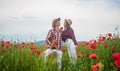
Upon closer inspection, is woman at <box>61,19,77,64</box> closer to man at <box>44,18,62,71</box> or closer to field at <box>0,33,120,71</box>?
field at <box>0,33,120,71</box>

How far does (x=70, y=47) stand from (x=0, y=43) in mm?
2388

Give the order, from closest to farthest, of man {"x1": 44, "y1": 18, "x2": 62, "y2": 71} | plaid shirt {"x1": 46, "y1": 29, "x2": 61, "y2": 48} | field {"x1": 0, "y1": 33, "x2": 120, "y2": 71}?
field {"x1": 0, "y1": 33, "x2": 120, "y2": 71} → man {"x1": 44, "y1": 18, "x2": 62, "y2": 71} → plaid shirt {"x1": 46, "y1": 29, "x2": 61, "y2": 48}

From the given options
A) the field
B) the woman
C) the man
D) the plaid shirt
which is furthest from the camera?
the woman

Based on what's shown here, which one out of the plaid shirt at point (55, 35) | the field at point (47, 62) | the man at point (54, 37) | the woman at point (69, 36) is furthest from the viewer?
the woman at point (69, 36)

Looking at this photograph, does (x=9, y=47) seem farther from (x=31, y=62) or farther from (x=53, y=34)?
(x=31, y=62)

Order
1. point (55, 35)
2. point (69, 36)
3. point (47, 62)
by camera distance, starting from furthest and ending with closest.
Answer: point (69, 36) < point (55, 35) < point (47, 62)

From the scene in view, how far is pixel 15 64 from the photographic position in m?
6.89

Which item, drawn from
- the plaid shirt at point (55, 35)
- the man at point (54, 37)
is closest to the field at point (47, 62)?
the man at point (54, 37)

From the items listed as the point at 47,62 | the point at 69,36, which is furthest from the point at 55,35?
the point at 47,62

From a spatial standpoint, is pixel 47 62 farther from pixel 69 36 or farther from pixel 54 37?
pixel 69 36

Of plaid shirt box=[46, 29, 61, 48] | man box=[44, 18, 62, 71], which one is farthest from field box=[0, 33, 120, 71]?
plaid shirt box=[46, 29, 61, 48]

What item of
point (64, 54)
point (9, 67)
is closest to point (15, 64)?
point (9, 67)

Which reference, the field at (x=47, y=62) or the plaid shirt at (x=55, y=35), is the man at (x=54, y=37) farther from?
the field at (x=47, y=62)

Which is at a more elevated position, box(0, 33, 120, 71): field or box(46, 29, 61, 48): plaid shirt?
box(46, 29, 61, 48): plaid shirt
